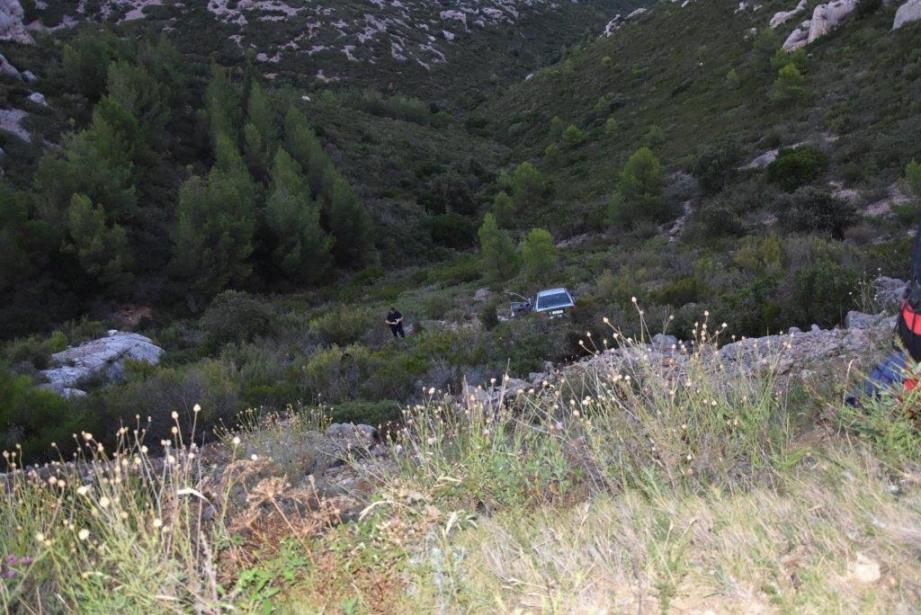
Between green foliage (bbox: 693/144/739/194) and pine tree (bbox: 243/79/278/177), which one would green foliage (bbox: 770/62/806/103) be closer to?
green foliage (bbox: 693/144/739/194)

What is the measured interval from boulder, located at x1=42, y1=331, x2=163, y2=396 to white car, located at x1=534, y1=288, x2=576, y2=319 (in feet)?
26.0

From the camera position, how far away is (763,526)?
7.52ft

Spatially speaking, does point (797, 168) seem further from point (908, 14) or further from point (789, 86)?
point (908, 14)

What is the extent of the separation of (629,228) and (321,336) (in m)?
14.7

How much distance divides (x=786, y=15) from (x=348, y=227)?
2889 cm

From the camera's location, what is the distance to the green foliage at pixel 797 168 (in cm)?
2206

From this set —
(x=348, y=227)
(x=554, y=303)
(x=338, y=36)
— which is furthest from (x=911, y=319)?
(x=338, y=36)

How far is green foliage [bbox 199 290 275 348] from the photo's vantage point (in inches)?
643

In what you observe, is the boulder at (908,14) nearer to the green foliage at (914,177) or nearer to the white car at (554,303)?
the green foliage at (914,177)

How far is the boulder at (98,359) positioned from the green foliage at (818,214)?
662 inches

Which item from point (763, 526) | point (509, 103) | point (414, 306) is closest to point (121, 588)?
point (763, 526)

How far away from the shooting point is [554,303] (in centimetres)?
1348

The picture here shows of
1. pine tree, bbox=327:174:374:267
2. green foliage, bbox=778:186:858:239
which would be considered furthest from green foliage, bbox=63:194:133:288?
green foliage, bbox=778:186:858:239

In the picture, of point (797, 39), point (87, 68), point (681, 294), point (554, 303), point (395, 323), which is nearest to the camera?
point (681, 294)
